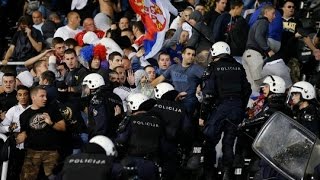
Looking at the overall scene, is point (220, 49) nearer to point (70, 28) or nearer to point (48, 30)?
point (70, 28)

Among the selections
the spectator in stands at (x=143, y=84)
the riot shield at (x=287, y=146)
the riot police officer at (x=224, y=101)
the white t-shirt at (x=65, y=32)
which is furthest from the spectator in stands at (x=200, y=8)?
the riot shield at (x=287, y=146)

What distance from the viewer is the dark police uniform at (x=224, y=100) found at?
16531 mm

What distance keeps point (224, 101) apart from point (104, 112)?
203cm

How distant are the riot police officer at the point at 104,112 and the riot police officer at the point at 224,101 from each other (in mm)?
1483

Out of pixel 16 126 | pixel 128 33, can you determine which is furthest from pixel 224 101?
pixel 128 33

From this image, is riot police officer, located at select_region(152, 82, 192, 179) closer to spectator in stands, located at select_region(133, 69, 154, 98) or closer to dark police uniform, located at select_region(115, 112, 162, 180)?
dark police uniform, located at select_region(115, 112, 162, 180)

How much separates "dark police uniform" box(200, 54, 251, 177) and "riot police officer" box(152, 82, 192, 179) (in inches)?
26.8

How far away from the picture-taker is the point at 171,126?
622 inches

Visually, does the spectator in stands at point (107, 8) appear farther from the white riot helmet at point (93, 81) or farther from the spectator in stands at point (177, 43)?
the white riot helmet at point (93, 81)

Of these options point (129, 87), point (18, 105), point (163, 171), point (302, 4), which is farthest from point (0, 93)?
point (302, 4)

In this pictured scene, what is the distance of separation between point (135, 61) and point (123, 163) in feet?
16.7

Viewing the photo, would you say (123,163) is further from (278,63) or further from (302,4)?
(302,4)

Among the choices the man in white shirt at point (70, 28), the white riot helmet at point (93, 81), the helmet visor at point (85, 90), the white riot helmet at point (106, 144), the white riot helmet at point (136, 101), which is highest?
the man in white shirt at point (70, 28)

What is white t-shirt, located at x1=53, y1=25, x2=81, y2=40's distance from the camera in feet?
67.8
